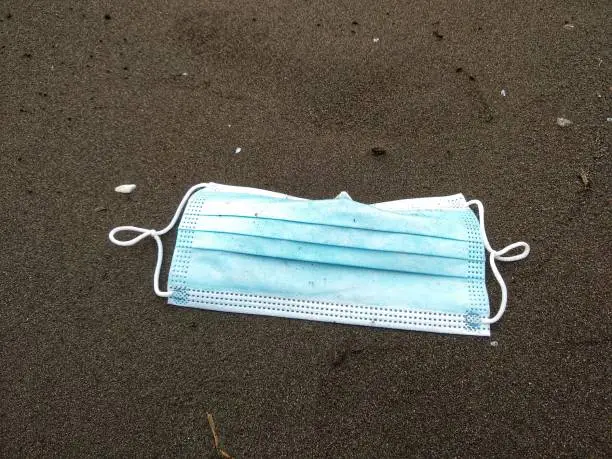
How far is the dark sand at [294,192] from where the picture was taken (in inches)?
73.2

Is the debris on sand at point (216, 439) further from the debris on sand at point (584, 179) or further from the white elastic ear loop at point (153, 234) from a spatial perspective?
the debris on sand at point (584, 179)

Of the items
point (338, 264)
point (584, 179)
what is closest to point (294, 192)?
point (338, 264)

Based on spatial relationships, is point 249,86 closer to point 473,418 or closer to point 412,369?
point 412,369

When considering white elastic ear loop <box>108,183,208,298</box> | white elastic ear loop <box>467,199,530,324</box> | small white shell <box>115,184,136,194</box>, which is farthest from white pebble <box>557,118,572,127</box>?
small white shell <box>115,184,136,194</box>

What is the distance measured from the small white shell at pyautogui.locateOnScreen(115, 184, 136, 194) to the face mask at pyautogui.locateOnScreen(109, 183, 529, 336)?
0.94 ft

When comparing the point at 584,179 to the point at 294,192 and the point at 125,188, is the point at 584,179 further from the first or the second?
the point at 125,188

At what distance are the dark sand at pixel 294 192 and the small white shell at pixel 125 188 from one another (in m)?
0.03

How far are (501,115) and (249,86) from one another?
131 cm

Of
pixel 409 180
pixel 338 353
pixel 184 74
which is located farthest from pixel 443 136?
pixel 184 74

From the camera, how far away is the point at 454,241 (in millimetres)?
2156

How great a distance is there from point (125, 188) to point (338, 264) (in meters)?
1.09

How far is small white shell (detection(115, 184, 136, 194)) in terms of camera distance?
2402mm

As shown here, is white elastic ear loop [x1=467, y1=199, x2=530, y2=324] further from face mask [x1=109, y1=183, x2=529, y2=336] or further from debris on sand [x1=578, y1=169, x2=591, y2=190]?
debris on sand [x1=578, y1=169, x2=591, y2=190]

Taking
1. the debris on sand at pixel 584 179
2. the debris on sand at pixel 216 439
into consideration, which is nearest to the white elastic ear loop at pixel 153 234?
the debris on sand at pixel 216 439
